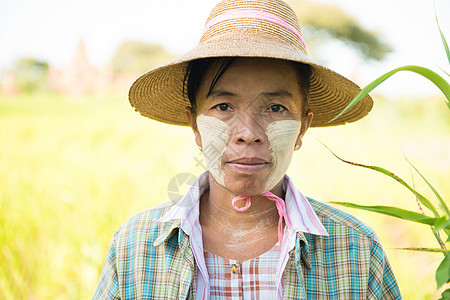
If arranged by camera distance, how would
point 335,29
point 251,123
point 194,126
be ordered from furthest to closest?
point 335,29
point 194,126
point 251,123

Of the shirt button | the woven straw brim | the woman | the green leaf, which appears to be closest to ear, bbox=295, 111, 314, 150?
the woman

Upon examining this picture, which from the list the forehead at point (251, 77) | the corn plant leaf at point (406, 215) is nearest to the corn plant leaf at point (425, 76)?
the corn plant leaf at point (406, 215)

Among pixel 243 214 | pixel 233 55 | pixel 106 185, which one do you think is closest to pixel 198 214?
pixel 243 214

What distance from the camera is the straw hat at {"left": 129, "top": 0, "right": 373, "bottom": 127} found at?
1.63m

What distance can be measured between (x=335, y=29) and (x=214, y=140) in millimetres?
27766

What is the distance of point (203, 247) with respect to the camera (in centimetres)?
181

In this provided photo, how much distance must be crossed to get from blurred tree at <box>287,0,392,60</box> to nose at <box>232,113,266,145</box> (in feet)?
79.1

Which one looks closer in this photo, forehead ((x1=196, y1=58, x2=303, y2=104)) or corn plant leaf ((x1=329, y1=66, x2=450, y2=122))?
corn plant leaf ((x1=329, y1=66, x2=450, y2=122))

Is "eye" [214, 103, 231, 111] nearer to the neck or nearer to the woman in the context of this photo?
the woman

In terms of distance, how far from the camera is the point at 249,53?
1562 mm

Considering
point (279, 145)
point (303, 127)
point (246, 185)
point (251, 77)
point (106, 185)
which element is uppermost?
point (106, 185)

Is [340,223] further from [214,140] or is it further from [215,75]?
[215,75]

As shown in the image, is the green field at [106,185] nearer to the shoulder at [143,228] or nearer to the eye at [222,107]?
the shoulder at [143,228]

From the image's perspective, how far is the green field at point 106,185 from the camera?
12.1ft
